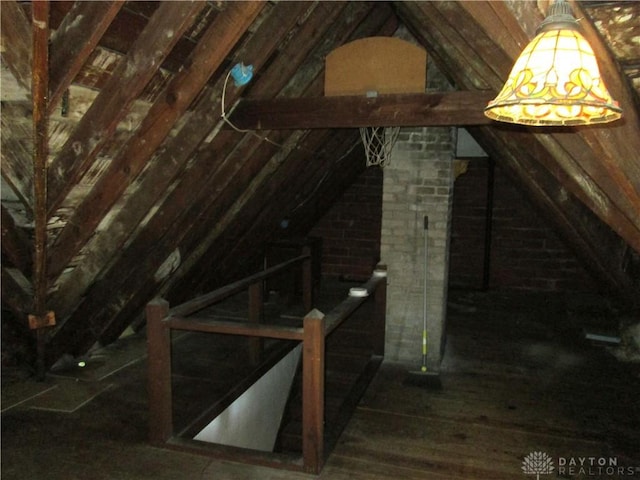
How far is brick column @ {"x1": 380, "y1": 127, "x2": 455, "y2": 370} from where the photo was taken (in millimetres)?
4348

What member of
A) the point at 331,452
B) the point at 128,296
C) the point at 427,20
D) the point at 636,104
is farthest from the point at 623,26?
the point at 128,296

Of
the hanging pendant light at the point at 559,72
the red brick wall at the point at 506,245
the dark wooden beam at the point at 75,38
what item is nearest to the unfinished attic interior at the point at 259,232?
the dark wooden beam at the point at 75,38

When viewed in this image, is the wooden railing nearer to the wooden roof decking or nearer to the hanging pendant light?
the wooden roof decking

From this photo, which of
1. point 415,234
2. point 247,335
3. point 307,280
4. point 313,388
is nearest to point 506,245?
point 307,280

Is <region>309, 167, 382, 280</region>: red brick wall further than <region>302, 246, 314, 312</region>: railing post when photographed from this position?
Yes

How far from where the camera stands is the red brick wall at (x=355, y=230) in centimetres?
845

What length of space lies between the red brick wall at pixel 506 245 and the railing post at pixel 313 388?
5858mm

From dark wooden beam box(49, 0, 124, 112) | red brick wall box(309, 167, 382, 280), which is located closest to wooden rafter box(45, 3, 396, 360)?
dark wooden beam box(49, 0, 124, 112)

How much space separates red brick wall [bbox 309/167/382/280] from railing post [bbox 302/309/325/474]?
5764 mm

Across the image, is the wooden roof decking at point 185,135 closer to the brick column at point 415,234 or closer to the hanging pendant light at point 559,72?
the hanging pendant light at point 559,72

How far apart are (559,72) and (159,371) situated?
2623 millimetres

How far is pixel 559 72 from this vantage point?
138 cm

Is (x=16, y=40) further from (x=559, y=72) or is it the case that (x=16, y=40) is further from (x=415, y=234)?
(x=415, y=234)
